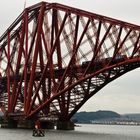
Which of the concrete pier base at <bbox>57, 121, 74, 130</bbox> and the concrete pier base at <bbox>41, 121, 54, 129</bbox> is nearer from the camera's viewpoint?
the concrete pier base at <bbox>57, 121, 74, 130</bbox>

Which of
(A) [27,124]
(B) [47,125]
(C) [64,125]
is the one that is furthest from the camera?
(B) [47,125]

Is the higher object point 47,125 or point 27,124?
point 47,125

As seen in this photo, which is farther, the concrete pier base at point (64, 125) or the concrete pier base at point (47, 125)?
the concrete pier base at point (47, 125)

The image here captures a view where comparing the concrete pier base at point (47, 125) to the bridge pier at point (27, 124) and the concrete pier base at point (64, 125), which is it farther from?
the bridge pier at point (27, 124)

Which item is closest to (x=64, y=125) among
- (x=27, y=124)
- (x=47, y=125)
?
(x=27, y=124)

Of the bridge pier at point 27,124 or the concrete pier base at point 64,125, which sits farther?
the concrete pier base at point 64,125

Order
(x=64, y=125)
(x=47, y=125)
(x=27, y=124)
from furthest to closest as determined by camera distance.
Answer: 1. (x=47, y=125)
2. (x=64, y=125)
3. (x=27, y=124)

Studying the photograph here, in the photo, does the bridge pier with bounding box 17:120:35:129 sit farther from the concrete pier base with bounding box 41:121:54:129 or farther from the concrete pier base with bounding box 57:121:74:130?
the concrete pier base with bounding box 41:121:54:129

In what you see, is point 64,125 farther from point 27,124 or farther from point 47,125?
point 47,125

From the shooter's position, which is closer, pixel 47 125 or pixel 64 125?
pixel 64 125

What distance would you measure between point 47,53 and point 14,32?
2016 cm

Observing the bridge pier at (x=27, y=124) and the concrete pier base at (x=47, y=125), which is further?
the concrete pier base at (x=47, y=125)

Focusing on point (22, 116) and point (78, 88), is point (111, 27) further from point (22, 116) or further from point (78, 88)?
point (22, 116)

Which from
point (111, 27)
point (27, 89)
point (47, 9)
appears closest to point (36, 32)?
point (47, 9)
